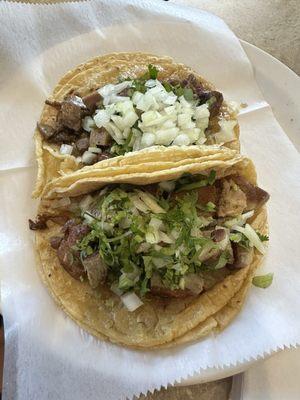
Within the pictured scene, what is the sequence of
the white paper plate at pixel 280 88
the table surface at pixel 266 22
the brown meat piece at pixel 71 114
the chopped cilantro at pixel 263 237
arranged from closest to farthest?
the chopped cilantro at pixel 263 237
the brown meat piece at pixel 71 114
the white paper plate at pixel 280 88
the table surface at pixel 266 22

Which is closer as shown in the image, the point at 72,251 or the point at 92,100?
the point at 72,251

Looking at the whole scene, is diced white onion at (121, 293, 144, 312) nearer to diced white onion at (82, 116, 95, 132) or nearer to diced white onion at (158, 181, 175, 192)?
diced white onion at (158, 181, 175, 192)

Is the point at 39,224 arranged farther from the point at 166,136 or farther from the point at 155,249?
the point at 166,136

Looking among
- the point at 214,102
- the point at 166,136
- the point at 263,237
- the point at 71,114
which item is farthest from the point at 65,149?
the point at 263,237

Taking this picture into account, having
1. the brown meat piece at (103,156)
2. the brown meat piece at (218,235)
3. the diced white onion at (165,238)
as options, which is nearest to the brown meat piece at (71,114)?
the brown meat piece at (103,156)

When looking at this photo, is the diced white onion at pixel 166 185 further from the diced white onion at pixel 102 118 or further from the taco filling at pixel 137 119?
the diced white onion at pixel 102 118

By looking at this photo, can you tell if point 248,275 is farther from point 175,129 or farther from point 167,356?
point 175,129

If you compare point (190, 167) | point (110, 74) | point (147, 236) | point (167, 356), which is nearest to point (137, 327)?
point (167, 356)
